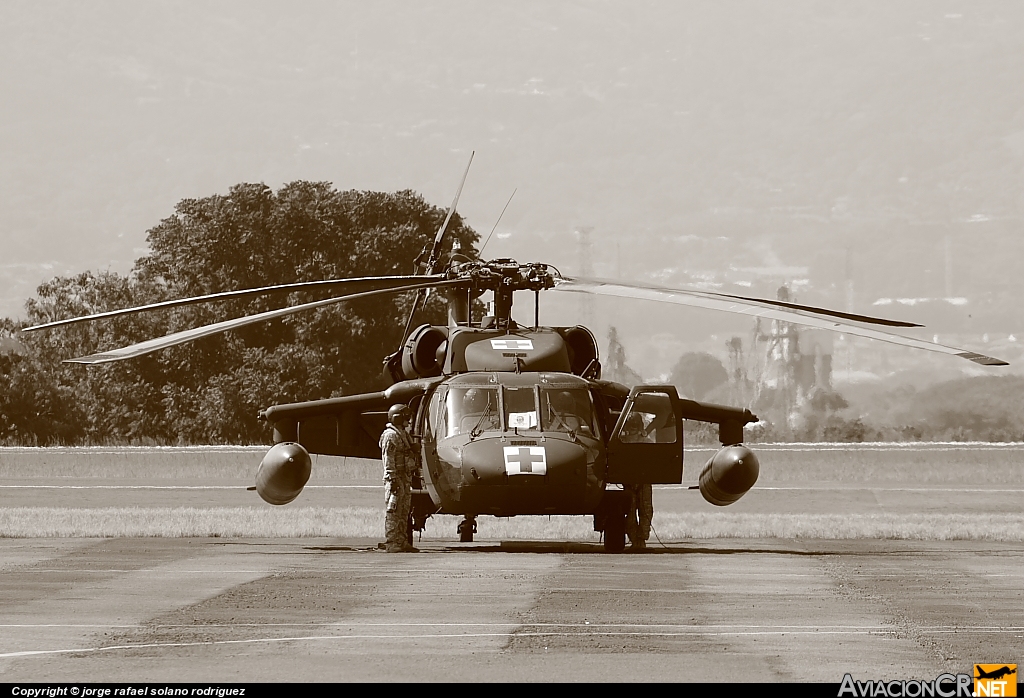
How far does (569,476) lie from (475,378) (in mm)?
2469

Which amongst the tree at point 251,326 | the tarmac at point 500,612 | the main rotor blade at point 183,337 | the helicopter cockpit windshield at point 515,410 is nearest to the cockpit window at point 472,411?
the helicopter cockpit windshield at point 515,410

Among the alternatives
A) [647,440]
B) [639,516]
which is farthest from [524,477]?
[639,516]

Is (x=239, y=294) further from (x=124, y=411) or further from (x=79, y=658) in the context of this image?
(x=124, y=411)

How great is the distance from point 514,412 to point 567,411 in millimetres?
744

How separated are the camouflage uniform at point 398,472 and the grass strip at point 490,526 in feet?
16.9

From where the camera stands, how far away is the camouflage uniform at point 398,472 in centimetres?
2378

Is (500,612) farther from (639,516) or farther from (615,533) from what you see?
(639,516)

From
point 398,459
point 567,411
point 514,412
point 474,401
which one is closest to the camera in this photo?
point 514,412

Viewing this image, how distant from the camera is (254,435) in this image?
225ft

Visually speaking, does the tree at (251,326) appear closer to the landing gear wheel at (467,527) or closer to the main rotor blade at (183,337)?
the landing gear wheel at (467,527)

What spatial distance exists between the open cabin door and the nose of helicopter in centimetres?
104

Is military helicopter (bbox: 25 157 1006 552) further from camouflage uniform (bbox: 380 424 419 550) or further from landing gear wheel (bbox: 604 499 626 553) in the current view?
camouflage uniform (bbox: 380 424 419 550)

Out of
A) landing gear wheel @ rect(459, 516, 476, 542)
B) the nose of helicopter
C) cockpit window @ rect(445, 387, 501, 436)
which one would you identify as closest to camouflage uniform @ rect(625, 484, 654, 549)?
landing gear wheel @ rect(459, 516, 476, 542)

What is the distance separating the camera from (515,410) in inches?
848
